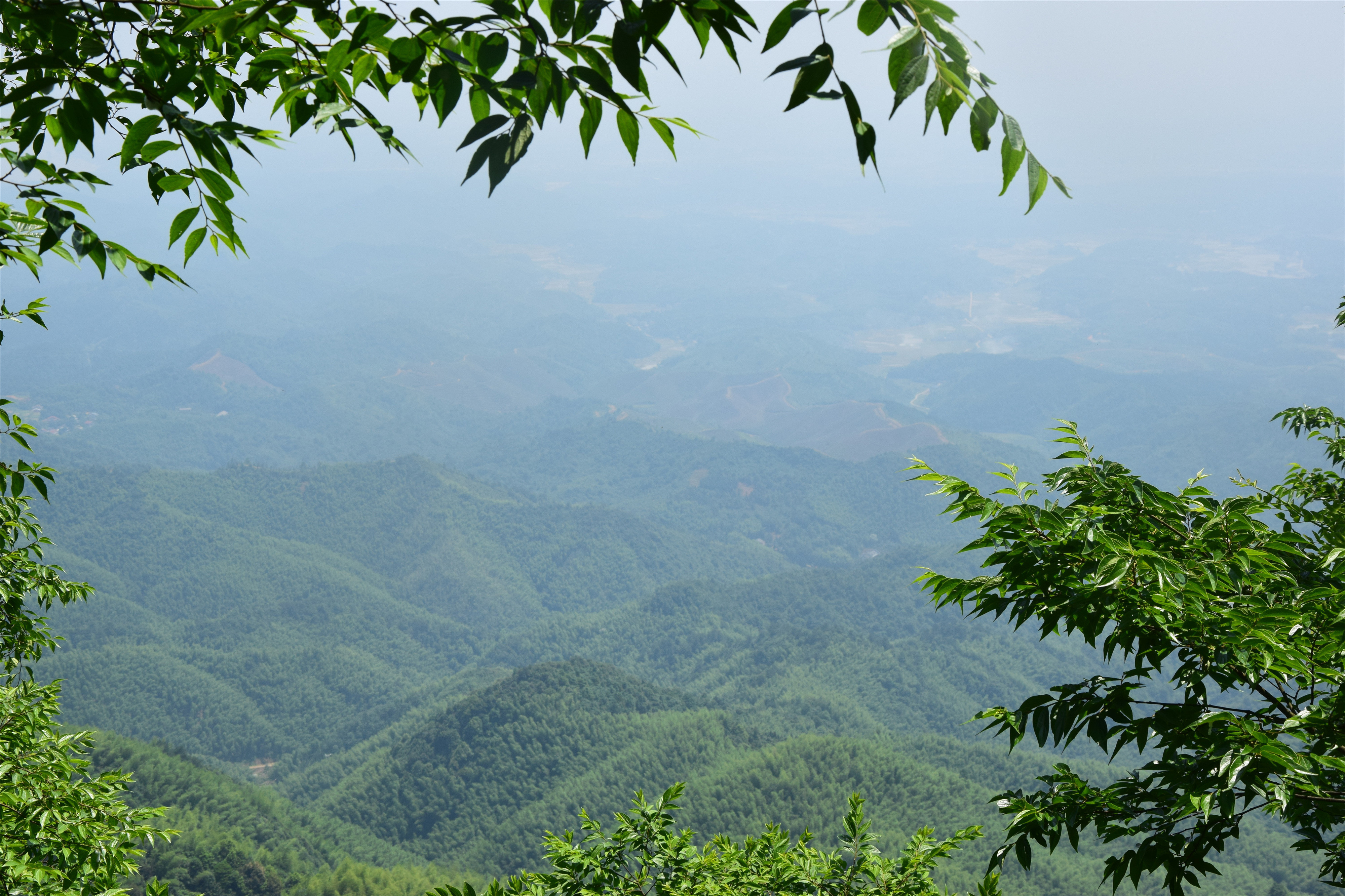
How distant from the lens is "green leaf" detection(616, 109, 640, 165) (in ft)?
5.54

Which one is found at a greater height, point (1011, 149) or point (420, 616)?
point (1011, 149)

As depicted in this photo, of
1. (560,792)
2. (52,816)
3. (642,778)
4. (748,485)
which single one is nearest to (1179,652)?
(52,816)

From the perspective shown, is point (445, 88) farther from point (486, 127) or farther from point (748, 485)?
point (748, 485)

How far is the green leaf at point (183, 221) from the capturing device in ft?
6.80

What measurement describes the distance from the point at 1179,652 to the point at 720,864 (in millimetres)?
3990

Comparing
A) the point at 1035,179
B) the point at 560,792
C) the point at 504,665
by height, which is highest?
the point at 1035,179

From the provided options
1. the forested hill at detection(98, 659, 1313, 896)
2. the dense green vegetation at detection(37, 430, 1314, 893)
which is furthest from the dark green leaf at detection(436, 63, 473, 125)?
the forested hill at detection(98, 659, 1313, 896)

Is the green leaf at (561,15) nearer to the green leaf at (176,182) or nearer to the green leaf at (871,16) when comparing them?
the green leaf at (871,16)

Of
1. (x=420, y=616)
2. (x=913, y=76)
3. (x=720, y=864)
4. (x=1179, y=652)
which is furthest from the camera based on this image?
(x=420, y=616)

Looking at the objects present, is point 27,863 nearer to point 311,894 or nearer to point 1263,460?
point 311,894

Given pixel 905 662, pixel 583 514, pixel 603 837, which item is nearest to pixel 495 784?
pixel 905 662

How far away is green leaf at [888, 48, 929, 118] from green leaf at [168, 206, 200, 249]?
1.82 metres

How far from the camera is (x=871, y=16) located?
140 centimetres

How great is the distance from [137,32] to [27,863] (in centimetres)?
529
